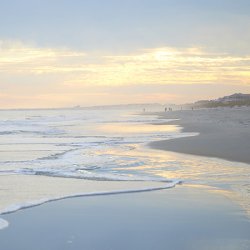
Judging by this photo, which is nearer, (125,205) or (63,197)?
(125,205)

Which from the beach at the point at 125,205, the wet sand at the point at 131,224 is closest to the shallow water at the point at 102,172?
the beach at the point at 125,205

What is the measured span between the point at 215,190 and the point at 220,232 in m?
3.11

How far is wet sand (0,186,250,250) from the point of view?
5492 millimetres

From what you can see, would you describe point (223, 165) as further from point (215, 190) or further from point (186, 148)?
point (186, 148)

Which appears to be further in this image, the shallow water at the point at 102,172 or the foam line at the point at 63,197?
the shallow water at the point at 102,172

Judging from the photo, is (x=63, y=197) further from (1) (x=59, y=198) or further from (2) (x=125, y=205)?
(2) (x=125, y=205)

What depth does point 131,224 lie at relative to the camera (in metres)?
6.37

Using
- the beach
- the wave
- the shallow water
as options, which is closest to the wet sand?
the beach

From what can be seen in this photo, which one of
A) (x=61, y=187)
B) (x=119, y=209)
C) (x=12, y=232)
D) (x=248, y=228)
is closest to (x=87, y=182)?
(x=61, y=187)

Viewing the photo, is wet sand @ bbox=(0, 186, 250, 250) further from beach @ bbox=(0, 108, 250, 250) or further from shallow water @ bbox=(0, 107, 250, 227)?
shallow water @ bbox=(0, 107, 250, 227)

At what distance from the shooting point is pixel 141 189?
910 centimetres

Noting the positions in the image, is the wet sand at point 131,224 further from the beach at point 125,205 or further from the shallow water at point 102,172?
the shallow water at point 102,172

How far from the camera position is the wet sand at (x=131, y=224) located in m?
5.49

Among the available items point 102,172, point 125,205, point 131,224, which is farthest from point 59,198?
point 102,172
